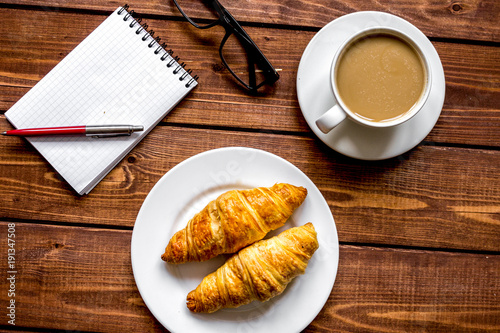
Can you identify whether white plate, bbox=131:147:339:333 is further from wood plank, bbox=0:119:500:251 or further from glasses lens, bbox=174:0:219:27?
glasses lens, bbox=174:0:219:27

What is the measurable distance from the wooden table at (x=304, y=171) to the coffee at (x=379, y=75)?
180 millimetres

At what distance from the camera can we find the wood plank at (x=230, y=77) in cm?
106

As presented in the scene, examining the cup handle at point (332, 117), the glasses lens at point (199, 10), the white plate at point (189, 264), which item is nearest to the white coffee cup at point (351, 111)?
the cup handle at point (332, 117)

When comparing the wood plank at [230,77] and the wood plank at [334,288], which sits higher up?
the wood plank at [230,77]

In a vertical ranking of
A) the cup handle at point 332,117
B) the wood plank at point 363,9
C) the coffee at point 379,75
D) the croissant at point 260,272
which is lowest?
the croissant at point 260,272

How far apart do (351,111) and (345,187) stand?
9.5 inches

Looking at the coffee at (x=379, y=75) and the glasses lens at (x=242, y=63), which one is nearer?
the coffee at (x=379, y=75)

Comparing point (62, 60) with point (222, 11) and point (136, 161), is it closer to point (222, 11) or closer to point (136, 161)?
point (136, 161)


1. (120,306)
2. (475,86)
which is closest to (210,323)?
(120,306)

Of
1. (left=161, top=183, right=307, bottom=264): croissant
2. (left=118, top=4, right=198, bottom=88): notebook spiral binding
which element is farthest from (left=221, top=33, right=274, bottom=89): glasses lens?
(left=161, top=183, right=307, bottom=264): croissant

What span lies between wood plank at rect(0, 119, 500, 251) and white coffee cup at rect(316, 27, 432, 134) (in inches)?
6.8

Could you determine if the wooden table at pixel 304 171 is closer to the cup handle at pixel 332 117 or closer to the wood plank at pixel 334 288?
the wood plank at pixel 334 288

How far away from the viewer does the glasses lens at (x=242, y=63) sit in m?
1.05

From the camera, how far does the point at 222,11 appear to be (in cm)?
103
